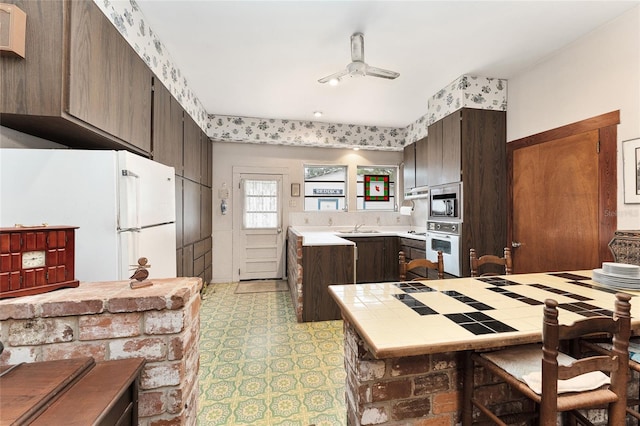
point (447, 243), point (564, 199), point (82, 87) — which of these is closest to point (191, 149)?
point (82, 87)

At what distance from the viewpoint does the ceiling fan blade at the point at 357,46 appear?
2.27 meters

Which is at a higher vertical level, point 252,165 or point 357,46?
point 357,46

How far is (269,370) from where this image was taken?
83.0 inches

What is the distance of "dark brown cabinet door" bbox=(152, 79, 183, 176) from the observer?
7.65 feet

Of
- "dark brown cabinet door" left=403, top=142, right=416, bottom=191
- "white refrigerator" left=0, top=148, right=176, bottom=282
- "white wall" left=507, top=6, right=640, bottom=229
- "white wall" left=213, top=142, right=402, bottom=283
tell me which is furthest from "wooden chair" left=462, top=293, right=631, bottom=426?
"white wall" left=213, top=142, right=402, bottom=283

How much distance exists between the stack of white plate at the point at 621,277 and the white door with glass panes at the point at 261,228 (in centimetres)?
406

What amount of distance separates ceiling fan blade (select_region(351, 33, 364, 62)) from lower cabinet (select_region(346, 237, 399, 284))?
2.71 metres

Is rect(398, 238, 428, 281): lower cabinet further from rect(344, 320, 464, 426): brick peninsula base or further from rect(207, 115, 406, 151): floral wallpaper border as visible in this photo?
rect(344, 320, 464, 426): brick peninsula base

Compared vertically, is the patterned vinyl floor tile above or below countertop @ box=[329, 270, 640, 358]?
below

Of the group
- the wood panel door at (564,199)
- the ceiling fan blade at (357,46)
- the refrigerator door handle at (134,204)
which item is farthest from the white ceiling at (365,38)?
the refrigerator door handle at (134,204)

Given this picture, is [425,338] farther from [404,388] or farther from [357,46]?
[357,46]

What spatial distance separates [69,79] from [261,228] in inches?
144

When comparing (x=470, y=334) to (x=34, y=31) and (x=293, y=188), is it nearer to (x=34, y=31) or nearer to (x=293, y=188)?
(x=34, y=31)

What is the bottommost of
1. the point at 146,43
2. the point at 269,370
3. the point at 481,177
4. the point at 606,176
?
the point at 269,370
